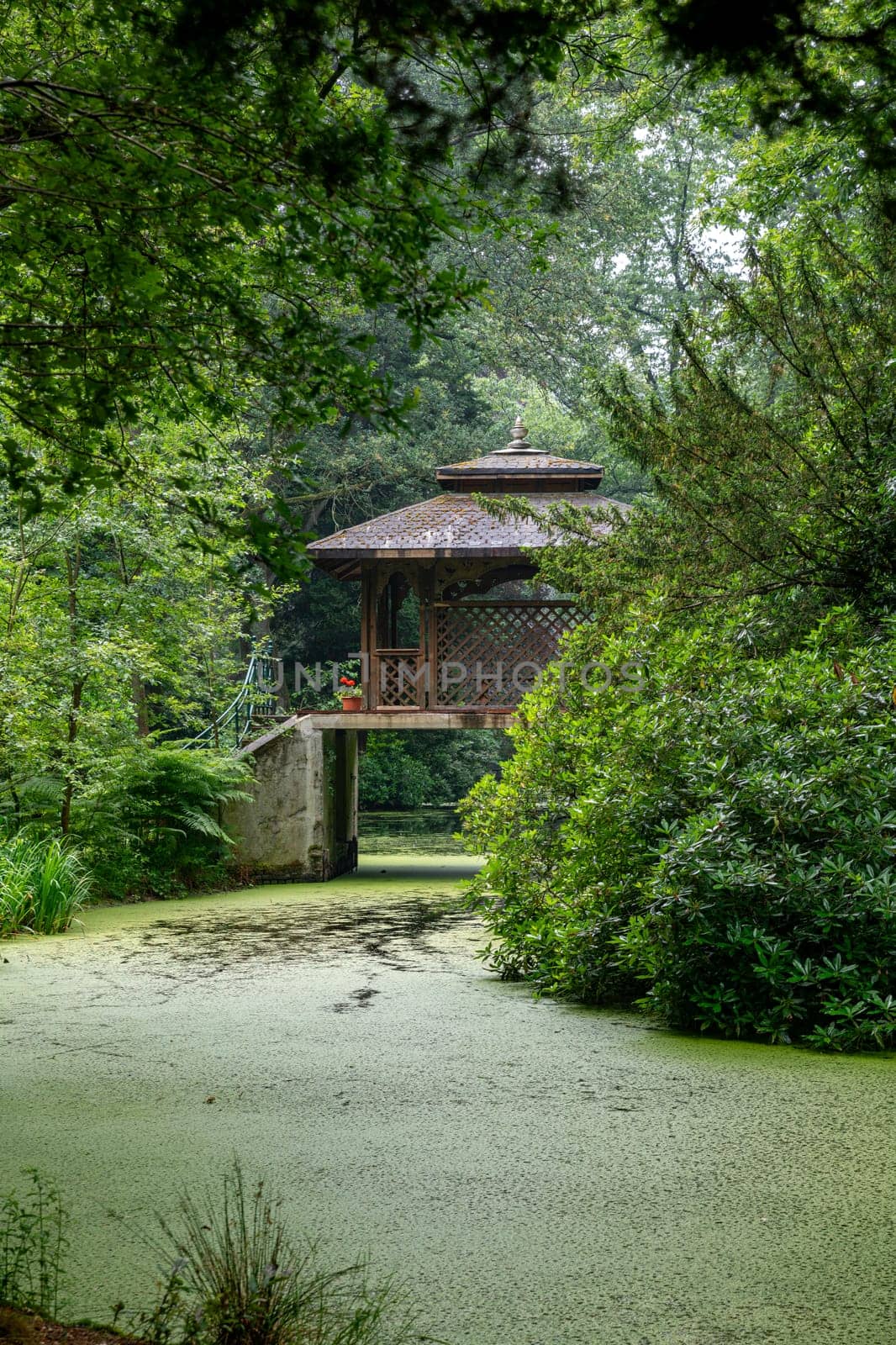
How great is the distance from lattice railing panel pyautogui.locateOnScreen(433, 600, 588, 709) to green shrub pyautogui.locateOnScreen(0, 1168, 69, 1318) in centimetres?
1083

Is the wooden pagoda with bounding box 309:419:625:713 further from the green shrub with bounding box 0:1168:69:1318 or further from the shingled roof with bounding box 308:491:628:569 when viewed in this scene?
the green shrub with bounding box 0:1168:69:1318

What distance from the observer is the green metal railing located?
1394 cm

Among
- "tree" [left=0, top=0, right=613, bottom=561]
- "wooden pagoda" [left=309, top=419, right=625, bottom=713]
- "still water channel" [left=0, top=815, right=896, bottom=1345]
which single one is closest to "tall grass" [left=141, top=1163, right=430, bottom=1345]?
"still water channel" [left=0, top=815, right=896, bottom=1345]

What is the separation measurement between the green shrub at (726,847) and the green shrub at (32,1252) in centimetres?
286

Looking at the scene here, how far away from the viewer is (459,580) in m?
14.5

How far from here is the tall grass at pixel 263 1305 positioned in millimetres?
2129

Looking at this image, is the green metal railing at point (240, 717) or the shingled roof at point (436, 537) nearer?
the shingled roof at point (436, 537)

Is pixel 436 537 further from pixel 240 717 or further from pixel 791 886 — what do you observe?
pixel 791 886

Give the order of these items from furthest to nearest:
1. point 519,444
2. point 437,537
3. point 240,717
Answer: point 519,444 → point 240,717 → point 437,537

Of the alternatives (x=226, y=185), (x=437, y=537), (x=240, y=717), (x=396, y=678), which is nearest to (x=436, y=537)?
(x=437, y=537)

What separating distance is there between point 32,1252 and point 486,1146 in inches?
55.6

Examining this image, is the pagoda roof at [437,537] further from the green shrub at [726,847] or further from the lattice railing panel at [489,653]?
the green shrub at [726,847]

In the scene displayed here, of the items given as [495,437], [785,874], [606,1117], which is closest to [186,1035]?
[606,1117]

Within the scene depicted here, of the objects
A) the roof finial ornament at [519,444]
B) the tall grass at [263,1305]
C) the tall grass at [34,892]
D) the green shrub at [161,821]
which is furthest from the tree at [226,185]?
the roof finial ornament at [519,444]
